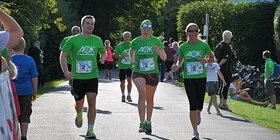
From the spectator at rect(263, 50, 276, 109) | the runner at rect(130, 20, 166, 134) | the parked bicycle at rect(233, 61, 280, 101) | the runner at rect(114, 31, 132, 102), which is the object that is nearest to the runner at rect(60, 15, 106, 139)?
the runner at rect(130, 20, 166, 134)

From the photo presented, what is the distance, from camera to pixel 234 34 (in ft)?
111

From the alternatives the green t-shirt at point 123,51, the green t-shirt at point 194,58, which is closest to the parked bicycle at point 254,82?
the green t-shirt at point 123,51

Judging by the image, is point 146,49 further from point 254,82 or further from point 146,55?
point 254,82

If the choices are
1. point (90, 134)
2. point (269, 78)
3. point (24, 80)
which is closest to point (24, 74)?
point (24, 80)

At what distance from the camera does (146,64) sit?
11219 mm

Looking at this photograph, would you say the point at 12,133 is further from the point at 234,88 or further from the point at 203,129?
the point at 234,88

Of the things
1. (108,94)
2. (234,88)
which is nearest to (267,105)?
(234,88)

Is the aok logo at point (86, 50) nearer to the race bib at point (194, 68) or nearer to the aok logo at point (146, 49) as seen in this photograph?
the aok logo at point (146, 49)

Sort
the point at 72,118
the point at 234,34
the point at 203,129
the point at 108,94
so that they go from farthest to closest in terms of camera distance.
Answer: the point at 234,34 < the point at 108,94 < the point at 72,118 < the point at 203,129

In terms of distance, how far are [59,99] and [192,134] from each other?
759 cm

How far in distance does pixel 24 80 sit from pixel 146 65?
274cm

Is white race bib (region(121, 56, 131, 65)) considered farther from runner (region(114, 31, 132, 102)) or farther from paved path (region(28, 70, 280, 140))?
paved path (region(28, 70, 280, 140))

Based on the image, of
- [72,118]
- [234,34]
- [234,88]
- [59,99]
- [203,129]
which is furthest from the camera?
[234,34]

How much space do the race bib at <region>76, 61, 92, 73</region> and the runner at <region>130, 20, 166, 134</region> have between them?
1.14 metres
